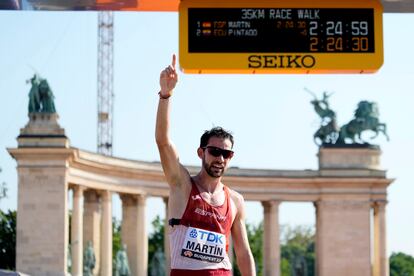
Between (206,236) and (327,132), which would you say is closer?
(206,236)

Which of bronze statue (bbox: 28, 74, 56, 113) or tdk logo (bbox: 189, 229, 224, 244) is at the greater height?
bronze statue (bbox: 28, 74, 56, 113)

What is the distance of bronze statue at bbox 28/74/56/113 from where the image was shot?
324ft

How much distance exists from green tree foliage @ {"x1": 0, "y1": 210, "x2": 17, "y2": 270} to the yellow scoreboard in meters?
101

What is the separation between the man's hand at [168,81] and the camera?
14805 millimetres

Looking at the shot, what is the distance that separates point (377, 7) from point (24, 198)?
243ft

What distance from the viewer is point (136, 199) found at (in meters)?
102

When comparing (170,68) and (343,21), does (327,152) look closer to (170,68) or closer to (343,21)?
(343,21)

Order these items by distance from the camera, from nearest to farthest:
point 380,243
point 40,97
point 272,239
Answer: point 40,97, point 272,239, point 380,243

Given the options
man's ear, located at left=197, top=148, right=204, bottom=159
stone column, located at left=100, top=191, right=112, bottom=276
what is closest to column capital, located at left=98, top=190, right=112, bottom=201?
stone column, located at left=100, top=191, right=112, bottom=276

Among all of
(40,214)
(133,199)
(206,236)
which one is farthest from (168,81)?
(133,199)

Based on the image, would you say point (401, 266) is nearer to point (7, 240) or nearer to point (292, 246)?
point (292, 246)

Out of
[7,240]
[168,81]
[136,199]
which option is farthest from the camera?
[7,240]

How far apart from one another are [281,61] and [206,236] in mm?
8530

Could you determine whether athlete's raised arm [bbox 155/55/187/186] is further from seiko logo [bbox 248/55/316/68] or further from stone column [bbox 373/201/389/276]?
stone column [bbox 373/201/389/276]
